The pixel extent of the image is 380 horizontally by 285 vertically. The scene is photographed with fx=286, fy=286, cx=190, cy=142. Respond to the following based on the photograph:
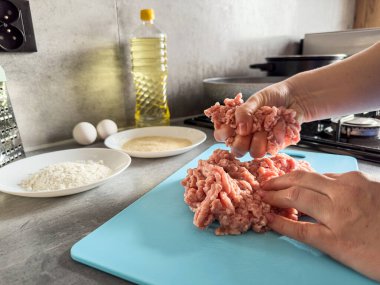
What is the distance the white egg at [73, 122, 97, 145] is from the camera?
1174 millimetres

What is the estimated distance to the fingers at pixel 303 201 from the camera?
1.84 feet

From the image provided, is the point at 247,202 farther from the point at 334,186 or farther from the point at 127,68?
the point at 127,68

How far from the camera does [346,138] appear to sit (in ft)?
3.78

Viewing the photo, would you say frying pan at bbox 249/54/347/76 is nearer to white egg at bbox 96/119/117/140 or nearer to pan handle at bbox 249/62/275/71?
pan handle at bbox 249/62/275/71

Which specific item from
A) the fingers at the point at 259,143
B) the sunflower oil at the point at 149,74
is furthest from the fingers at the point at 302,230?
the sunflower oil at the point at 149,74

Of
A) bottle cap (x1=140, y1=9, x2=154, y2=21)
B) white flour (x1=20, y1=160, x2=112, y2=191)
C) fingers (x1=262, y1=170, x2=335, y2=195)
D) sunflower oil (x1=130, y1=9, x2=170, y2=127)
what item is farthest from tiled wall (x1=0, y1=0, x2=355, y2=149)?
fingers (x1=262, y1=170, x2=335, y2=195)

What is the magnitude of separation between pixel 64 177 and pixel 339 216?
687 mm

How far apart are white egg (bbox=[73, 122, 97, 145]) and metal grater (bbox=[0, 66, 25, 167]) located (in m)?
0.22

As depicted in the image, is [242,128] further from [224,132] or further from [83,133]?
[83,133]

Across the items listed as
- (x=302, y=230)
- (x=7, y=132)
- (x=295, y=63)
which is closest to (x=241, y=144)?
(x=302, y=230)

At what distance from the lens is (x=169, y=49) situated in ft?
5.04

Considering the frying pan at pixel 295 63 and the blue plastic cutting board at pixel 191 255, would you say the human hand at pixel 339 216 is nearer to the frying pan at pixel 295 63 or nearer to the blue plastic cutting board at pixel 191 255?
the blue plastic cutting board at pixel 191 255

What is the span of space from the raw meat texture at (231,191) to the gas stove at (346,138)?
0.31 meters

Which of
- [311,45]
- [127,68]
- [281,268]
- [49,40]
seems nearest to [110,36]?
[127,68]
